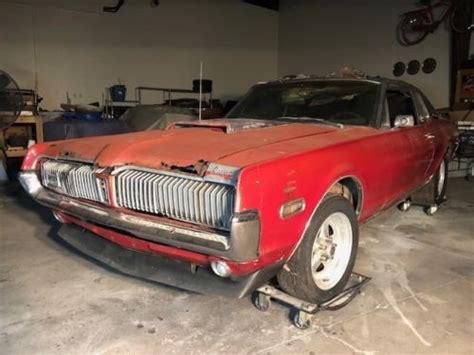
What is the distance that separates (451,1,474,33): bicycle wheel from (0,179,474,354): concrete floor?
6667mm

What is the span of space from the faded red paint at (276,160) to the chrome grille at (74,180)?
0.07 meters

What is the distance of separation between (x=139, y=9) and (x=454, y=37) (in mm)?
6846

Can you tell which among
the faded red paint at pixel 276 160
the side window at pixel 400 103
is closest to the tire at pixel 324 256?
the faded red paint at pixel 276 160

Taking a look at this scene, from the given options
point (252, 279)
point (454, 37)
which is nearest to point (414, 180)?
point (252, 279)

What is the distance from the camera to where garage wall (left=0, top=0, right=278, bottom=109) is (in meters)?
8.56

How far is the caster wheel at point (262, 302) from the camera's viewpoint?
2.39 meters

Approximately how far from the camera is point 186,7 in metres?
10.7

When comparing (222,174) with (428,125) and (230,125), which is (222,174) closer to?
(230,125)

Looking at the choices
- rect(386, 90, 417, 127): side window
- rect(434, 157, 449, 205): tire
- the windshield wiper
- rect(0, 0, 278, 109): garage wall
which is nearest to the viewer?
the windshield wiper

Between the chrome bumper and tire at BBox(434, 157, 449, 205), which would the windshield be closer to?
the chrome bumper

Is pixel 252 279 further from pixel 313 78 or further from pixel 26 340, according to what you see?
pixel 313 78

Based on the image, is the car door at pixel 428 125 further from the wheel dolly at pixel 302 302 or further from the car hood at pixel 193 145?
the wheel dolly at pixel 302 302

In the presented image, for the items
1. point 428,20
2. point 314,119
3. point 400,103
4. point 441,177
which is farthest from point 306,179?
point 428,20

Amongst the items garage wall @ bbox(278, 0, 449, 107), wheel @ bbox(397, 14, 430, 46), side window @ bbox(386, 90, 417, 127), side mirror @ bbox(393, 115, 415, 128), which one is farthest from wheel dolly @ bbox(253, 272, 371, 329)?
wheel @ bbox(397, 14, 430, 46)
